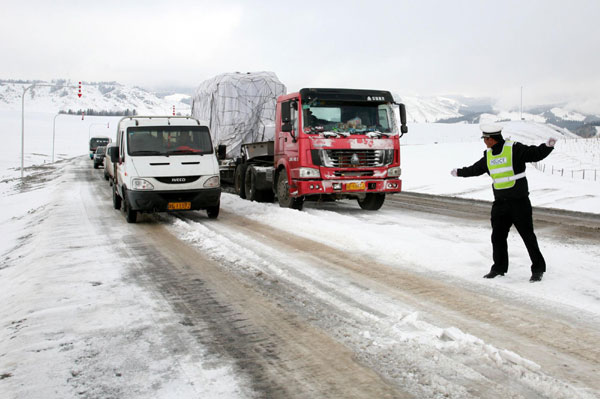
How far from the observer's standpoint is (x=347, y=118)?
11.6 meters

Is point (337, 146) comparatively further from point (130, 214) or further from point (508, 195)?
point (508, 195)

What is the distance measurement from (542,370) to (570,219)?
8670mm

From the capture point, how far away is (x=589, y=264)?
21.2 ft

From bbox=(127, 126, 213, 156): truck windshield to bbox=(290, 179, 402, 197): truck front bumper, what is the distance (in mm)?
2180

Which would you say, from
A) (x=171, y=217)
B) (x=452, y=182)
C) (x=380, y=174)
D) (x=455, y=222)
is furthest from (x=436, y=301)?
(x=452, y=182)

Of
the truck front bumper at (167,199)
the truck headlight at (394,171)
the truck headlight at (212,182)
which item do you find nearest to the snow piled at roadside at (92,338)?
the truck front bumper at (167,199)

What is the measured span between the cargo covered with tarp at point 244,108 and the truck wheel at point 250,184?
2326 millimetres

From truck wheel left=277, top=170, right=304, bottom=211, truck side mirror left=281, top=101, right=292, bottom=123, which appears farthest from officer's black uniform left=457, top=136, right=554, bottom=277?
truck wheel left=277, top=170, right=304, bottom=211

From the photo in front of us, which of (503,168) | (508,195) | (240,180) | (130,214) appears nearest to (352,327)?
(508,195)

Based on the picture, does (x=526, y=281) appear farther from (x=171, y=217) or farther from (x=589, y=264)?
(x=171, y=217)

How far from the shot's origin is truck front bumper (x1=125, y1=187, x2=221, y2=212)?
10.4 meters

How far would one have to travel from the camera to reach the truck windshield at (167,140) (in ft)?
36.3

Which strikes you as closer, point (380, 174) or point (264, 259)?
point (264, 259)

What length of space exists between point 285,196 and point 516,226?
7.20 metres
